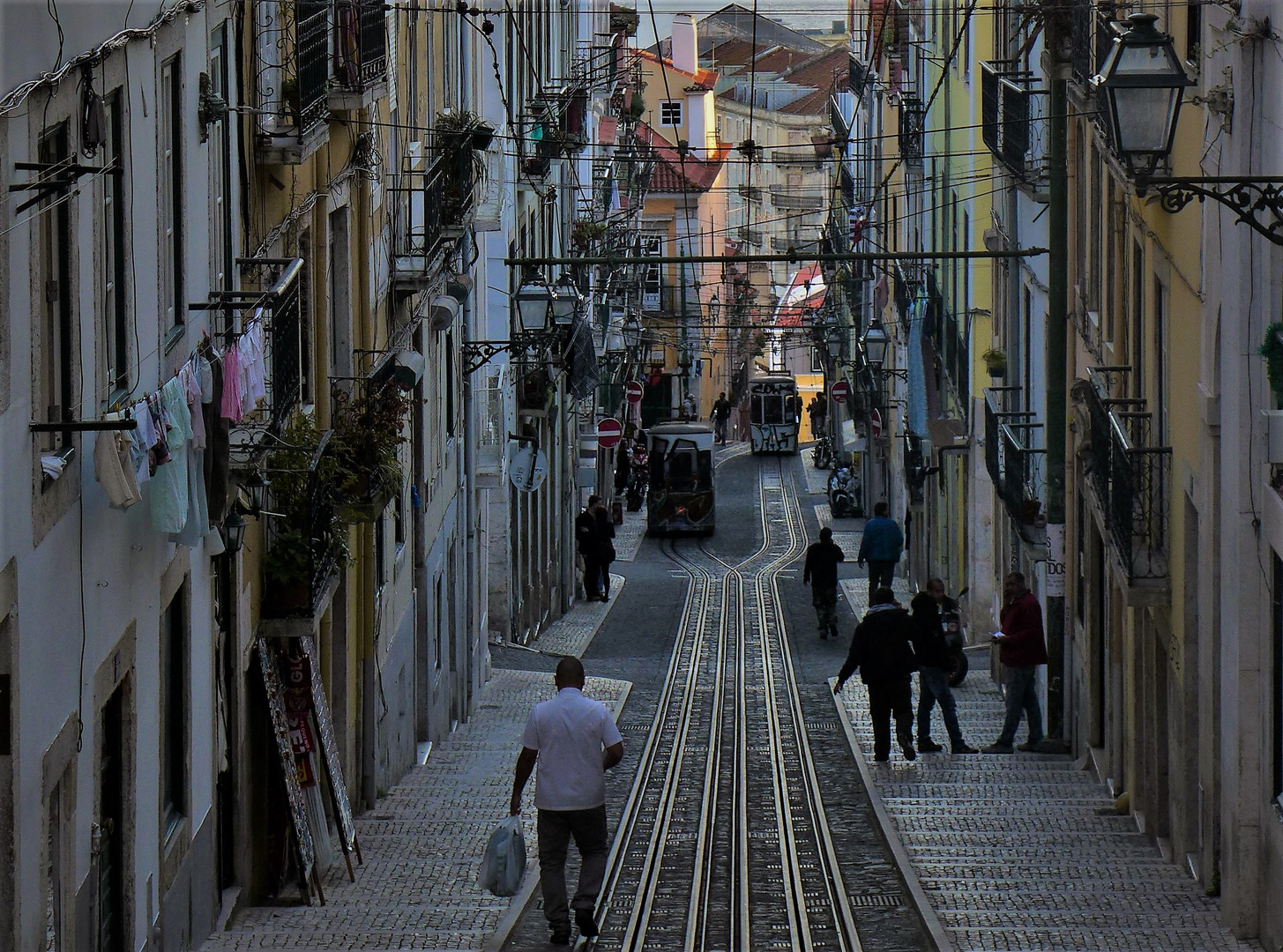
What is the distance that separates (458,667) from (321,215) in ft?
28.0

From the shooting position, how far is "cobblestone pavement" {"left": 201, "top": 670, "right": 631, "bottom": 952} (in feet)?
32.8

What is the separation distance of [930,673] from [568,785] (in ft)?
23.2

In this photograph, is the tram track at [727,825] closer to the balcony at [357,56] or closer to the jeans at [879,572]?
the jeans at [879,572]

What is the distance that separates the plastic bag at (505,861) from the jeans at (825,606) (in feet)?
55.6

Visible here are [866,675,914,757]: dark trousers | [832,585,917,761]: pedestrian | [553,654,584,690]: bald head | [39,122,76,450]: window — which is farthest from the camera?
[866,675,914,757]: dark trousers

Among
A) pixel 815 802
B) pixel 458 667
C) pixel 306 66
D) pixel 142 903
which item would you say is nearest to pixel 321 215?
pixel 306 66

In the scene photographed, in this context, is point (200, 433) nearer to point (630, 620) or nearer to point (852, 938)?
point (852, 938)

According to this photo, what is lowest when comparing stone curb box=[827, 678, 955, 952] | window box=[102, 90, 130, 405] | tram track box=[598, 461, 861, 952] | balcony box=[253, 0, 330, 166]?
tram track box=[598, 461, 861, 952]

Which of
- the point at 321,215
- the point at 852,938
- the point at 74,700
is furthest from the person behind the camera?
the point at 321,215

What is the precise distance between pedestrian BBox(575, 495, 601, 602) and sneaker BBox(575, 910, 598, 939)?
22.6m

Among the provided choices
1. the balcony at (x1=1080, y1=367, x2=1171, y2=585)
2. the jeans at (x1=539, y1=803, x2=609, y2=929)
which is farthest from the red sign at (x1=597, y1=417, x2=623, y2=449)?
the jeans at (x1=539, y1=803, x2=609, y2=929)

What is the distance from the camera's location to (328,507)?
471 inches

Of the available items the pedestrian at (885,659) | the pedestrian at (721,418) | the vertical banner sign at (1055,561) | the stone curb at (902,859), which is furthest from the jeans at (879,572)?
the pedestrian at (721,418)

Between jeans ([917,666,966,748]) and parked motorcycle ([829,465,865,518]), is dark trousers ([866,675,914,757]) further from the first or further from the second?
parked motorcycle ([829,465,865,518])
